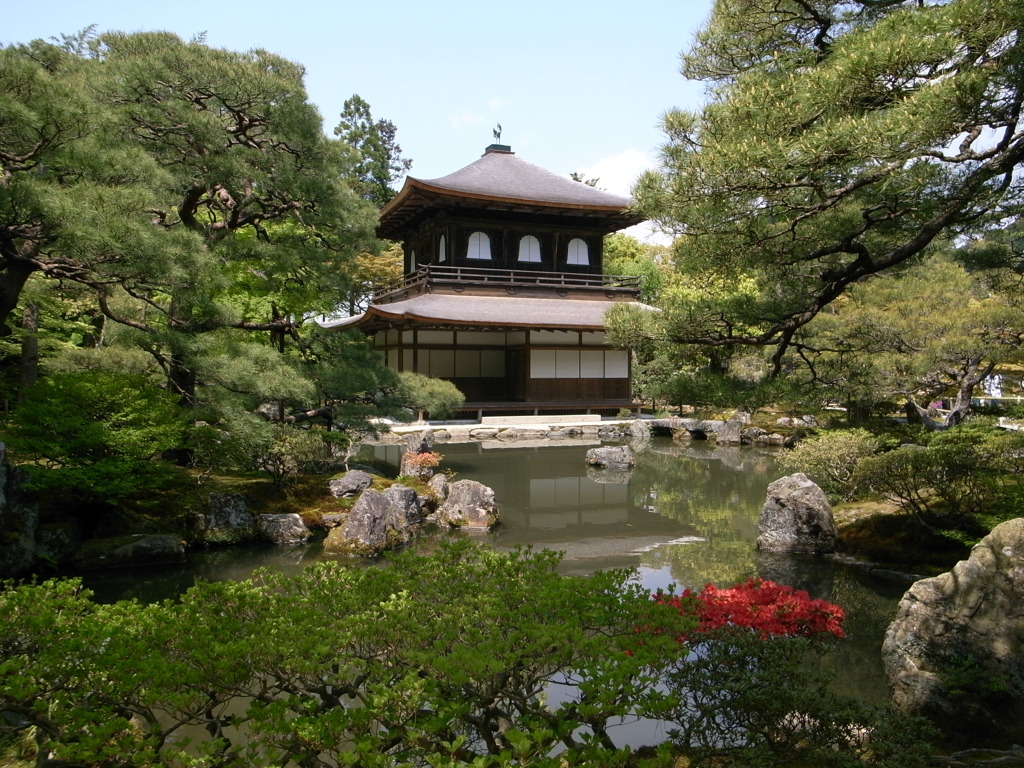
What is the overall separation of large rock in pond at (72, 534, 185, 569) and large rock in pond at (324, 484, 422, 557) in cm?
161

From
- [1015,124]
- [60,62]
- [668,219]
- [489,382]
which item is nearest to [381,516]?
[668,219]

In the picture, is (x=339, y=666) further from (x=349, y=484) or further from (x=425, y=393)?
(x=425, y=393)

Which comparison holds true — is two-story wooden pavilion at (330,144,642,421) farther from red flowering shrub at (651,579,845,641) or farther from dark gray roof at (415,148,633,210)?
red flowering shrub at (651,579,845,641)

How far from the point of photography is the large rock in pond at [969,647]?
405 centimetres

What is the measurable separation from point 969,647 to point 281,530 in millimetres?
6971

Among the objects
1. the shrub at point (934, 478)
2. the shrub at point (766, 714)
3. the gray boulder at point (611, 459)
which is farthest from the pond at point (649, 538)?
the shrub at point (766, 714)

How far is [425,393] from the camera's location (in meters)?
11.1

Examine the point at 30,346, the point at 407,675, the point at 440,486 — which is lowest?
the point at 440,486

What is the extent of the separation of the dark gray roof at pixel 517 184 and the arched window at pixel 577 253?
1481 mm

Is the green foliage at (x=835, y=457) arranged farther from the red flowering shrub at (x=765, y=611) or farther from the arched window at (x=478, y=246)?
the arched window at (x=478, y=246)

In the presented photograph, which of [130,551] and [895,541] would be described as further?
[895,541]

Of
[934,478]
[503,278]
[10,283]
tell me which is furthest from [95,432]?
[503,278]

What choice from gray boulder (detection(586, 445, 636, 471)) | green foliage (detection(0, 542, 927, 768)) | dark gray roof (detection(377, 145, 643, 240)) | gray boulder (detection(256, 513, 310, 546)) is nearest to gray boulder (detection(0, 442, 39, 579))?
gray boulder (detection(256, 513, 310, 546))

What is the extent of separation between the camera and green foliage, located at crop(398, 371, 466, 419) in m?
10.6
